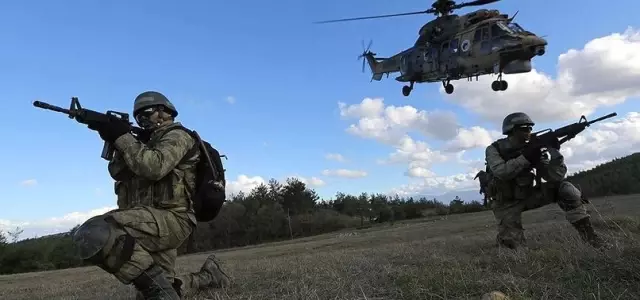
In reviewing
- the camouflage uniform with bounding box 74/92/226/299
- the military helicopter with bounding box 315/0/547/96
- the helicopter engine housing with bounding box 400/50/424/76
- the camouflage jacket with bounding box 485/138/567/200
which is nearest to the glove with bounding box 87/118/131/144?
the camouflage uniform with bounding box 74/92/226/299

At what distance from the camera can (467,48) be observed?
1914 centimetres

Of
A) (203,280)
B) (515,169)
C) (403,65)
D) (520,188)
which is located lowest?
(203,280)

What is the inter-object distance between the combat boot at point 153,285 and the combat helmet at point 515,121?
492cm

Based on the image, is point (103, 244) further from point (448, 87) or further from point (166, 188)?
point (448, 87)

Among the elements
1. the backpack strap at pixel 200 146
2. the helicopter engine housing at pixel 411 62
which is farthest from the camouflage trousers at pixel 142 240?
the helicopter engine housing at pixel 411 62

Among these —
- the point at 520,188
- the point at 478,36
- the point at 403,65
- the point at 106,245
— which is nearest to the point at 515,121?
the point at 520,188

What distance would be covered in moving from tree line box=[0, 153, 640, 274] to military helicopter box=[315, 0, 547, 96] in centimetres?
935

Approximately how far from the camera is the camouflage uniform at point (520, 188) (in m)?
6.48

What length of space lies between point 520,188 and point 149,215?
4.91 meters

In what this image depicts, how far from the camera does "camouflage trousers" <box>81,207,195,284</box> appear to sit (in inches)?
145

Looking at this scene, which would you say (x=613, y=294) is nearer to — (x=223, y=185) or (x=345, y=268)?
(x=345, y=268)

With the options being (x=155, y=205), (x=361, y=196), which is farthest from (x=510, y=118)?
(x=361, y=196)

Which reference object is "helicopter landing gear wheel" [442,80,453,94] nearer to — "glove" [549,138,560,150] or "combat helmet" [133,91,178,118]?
"glove" [549,138,560,150]

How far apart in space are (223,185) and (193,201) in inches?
11.1
